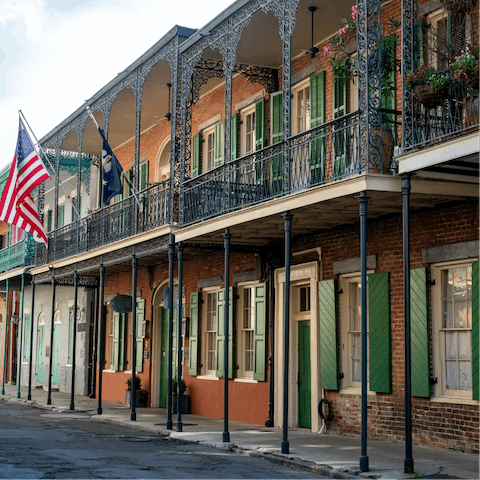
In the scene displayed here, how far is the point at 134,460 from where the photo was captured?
369 inches

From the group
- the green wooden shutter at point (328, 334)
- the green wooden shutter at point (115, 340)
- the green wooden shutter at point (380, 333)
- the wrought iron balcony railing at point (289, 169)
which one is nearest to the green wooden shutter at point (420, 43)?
the wrought iron balcony railing at point (289, 169)

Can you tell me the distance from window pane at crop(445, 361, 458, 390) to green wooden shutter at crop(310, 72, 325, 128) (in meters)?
4.66

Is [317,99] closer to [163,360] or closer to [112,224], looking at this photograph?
[112,224]

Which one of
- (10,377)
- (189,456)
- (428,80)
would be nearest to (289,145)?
(428,80)

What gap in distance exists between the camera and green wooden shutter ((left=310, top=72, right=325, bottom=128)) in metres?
13.0

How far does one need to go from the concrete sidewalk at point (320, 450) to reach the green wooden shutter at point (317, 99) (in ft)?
16.9

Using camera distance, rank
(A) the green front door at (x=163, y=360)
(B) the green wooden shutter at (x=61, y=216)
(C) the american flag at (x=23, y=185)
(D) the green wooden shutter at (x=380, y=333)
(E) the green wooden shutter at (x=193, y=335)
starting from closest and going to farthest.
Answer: (D) the green wooden shutter at (x=380, y=333)
(E) the green wooden shutter at (x=193, y=335)
(C) the american flag at (x=23, y=185)
(A) the green front door at (x=163, y=360)
(B) the green wooden shutter at (x=61, y=216)

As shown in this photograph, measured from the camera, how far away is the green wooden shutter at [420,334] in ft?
34.1

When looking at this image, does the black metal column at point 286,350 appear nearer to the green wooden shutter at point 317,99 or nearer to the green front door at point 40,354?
the green wooden shutter at point 317,99

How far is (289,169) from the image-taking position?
10.9 metres

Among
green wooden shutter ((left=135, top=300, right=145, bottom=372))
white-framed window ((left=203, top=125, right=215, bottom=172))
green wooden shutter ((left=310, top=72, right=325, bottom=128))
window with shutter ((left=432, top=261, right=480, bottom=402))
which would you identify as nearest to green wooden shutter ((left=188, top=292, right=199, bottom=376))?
green wooden shutter ((left=135, top=300, right=145, bottom=372))

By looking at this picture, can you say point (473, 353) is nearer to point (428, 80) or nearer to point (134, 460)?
point (428, 80)

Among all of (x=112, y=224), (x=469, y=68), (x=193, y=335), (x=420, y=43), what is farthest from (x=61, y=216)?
(x=469, y=68)

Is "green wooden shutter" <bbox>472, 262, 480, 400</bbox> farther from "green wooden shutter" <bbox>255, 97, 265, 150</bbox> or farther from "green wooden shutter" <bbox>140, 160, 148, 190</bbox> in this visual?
"green wooden shutter" <bbox>140, 160, 148, 190</bbox>
